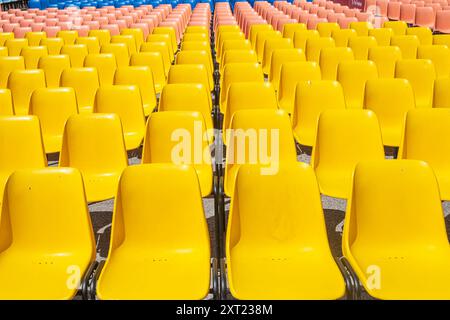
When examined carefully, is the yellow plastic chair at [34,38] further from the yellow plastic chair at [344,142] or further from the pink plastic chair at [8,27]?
the yellow plastic chair at [344,142]

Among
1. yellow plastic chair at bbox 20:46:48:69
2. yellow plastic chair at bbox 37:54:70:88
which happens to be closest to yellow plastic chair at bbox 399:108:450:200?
yellow plastic chair at bbox 37:54:70:88

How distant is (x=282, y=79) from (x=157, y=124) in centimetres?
198

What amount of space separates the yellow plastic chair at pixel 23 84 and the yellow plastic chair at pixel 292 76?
2.29 m

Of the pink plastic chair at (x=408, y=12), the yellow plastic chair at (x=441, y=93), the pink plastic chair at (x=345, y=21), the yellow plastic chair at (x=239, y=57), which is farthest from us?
the pink plastic chair at (x=408, y=12)

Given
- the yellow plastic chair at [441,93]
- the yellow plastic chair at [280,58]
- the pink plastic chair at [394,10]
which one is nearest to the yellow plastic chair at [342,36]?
the yellow plastic chair at [280,58]

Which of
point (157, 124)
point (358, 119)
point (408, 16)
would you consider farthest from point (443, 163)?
point (408, 16)

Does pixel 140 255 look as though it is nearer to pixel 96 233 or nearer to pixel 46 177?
pixel 46 177

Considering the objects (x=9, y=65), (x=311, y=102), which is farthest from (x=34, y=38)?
(x=311, y=102)

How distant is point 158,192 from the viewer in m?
2.27

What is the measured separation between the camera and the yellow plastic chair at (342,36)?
7.02m

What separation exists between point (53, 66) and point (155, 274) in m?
3.89

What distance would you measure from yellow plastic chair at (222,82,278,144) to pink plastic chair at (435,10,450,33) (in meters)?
7.00

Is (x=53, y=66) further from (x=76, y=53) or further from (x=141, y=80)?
(x=141, y=80)

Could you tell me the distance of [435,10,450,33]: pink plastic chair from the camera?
9383mm
